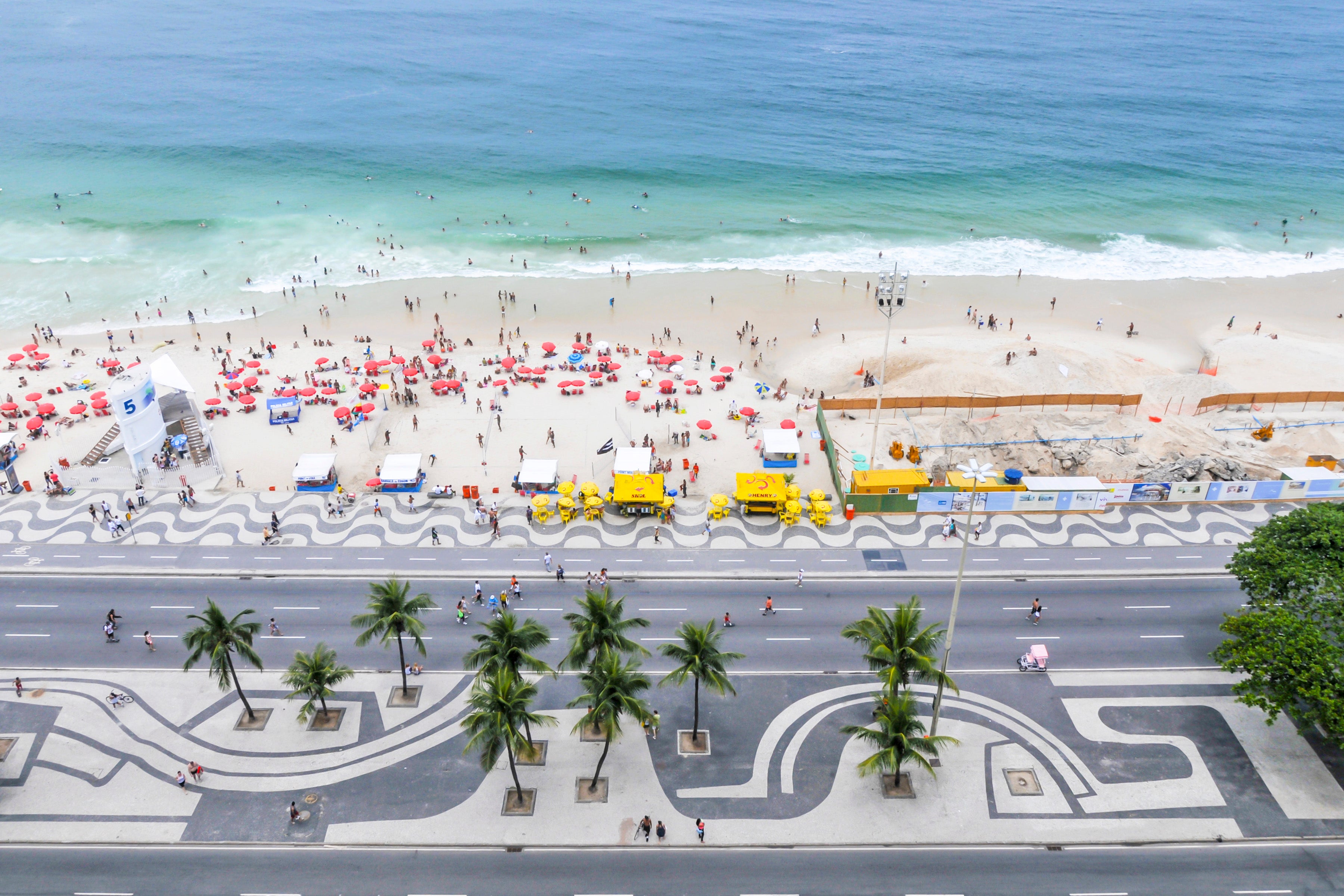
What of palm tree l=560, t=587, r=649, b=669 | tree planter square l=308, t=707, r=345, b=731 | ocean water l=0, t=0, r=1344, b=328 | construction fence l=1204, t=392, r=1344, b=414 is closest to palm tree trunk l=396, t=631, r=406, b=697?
tree planter square l=308, t=707, r=345, b=731

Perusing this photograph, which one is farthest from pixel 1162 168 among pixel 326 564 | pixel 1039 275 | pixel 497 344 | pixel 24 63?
pixel 24 63

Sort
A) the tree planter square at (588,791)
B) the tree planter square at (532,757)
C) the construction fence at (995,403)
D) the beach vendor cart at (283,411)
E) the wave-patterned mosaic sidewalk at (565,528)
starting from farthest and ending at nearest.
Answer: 1. the beach vendor cart at (283,411)
2. the construction fence at (995,403)
3. the wave-patterned mosaic sidewalk at (565,528)
4. the tree planter square at (532,757)
5. the tree planter square at (588,791)

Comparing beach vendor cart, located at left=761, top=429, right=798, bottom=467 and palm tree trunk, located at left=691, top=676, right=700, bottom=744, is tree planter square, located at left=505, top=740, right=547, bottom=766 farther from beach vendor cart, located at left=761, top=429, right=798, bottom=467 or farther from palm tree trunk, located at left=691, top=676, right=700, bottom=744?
beach vendor cart, located at left=761, top=429, right=798, bottom=467

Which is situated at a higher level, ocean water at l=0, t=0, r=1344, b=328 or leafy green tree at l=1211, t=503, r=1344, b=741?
ocean water at l=0, t=0, r=1344, b=328

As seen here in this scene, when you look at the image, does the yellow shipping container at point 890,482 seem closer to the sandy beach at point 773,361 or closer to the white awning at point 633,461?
the sandy beach at point 773,361

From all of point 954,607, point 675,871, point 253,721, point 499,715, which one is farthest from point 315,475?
point 954,607

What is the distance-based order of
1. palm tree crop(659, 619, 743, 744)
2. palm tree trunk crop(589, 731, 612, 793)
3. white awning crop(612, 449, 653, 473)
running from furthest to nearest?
1. white awning crop(612, 449, 653, 473)
2. palm tree crop(659, 619, 743, 744)
3. palm tree trunk crop(589, 731, 612, 793)

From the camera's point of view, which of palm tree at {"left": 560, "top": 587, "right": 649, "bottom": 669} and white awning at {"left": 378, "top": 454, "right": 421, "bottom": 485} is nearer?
palm tree at {"left": 560, "top": 587, "right": 649, "bottom": 669}

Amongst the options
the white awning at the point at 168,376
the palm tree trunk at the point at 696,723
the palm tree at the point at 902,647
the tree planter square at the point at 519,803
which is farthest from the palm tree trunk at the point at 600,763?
the white awning at the point at 168,376
